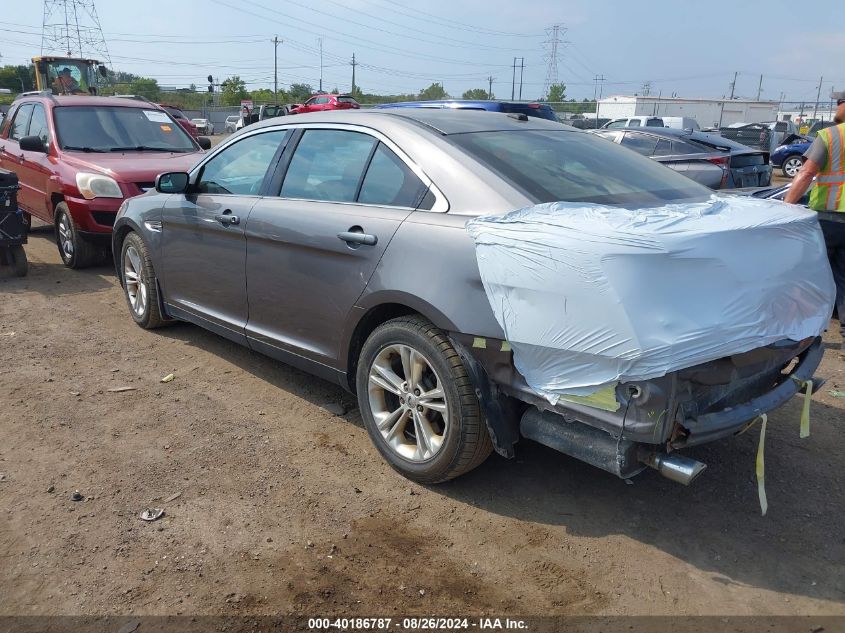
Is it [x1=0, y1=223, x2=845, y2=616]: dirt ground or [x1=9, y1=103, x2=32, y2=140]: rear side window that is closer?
[x1=0, y1=223, x2=845, y2=616]: dirt ground

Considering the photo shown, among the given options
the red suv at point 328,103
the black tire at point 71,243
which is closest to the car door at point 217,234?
the black tire at point 71,243

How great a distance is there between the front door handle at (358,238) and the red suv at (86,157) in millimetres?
4576

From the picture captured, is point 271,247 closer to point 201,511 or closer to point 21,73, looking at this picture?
point 201,511

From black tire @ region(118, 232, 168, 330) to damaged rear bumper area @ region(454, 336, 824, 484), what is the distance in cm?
321

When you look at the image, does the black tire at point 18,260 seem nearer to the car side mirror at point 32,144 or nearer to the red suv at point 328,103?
the car side mirror at point 32,144

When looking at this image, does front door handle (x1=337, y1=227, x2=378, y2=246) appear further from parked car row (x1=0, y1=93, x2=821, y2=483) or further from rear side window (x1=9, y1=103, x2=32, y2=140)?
rear side window (x1=9, y1=103, x2=32, y2=140)

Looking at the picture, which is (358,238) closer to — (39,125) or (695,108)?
(39,125)

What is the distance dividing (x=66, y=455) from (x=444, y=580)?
219 cm

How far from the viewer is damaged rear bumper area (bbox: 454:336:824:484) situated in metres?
2.45

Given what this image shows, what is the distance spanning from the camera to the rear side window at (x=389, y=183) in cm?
326

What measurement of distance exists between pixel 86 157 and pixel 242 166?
4123 mm

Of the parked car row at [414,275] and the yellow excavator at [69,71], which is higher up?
the yellow excavator at [69,71]

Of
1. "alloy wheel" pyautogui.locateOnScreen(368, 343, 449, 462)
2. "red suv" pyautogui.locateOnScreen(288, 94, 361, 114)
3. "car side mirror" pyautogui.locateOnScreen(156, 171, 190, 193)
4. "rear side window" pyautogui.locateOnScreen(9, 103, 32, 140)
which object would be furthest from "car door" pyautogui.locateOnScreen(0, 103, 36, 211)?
"red suv" pyautogui.locateOnScreen(288, 94, 361, 114)

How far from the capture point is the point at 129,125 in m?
8.28
